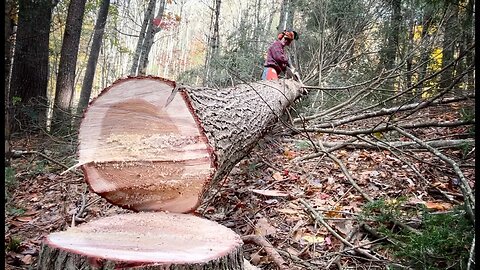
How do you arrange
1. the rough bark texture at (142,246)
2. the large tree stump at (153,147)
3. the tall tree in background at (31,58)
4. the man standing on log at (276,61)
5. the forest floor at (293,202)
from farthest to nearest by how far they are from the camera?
the tall tree in background at (31,58)
the man standing on log at (276,61)
the forest floor at (293,202)
the large tree stump at (153,147)
the rough bark texture at (142,246)

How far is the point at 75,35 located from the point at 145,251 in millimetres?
6751

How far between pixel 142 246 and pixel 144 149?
80 centimetres

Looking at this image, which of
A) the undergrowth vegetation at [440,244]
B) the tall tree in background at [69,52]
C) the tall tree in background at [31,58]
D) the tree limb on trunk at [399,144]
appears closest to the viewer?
the undergrowth vegetation at [440,244]

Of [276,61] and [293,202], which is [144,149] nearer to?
[293,202]

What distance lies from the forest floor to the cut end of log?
1.14 ft

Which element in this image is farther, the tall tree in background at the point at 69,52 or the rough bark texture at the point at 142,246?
the tall tree in background at the point at 69,52

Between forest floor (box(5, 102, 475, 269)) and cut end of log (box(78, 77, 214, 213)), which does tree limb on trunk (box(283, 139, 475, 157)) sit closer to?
forest floor (box(5, 102, 475, 269))

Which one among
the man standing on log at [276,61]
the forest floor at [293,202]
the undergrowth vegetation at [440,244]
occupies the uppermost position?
the man standing on log at [276,61]

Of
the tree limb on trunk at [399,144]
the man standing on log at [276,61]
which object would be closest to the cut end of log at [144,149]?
the tree limb on trunk at [399,144]

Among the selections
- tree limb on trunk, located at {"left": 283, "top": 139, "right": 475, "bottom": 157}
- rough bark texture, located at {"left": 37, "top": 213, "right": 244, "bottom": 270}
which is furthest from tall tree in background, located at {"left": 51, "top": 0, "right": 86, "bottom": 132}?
rough bark texture, located at {"left": 37, "top": 213, "right": 244, "bottom": 270}

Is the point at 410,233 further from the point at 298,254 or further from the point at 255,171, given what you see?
the point at 255,171

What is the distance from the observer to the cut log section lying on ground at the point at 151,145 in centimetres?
220

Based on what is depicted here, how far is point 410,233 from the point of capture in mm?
2213

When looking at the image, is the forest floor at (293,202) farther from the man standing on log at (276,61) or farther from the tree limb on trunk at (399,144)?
the man standing on log at (276,61)
